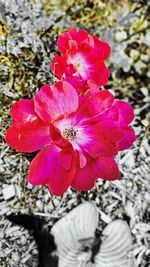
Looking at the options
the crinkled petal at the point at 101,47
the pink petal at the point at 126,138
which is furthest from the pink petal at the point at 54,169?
the crinkled petal at the point at 101,47

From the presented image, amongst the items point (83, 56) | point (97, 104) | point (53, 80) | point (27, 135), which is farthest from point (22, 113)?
point (53, 80)

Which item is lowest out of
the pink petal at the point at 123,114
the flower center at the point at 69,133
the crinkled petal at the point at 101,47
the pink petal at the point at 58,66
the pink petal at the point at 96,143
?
the pink petal at the point at 96,143

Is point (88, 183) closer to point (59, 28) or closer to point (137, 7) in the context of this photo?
point (59, 28)

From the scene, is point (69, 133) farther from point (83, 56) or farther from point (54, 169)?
point (83, 56)

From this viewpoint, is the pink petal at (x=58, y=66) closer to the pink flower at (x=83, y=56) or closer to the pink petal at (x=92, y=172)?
the pink flower at (x=83, y=56)

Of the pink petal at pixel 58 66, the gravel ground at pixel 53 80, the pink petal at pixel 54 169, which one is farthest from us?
the gravel ground at pixel 53 80

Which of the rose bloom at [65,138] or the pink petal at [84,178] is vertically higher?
the rose bloom at [65,138]

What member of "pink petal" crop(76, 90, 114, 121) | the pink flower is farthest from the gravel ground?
"pink petal" crop(76, 90, 114, 121)

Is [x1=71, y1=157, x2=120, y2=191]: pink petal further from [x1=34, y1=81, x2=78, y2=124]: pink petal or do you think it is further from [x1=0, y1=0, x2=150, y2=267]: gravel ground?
[x1=0, y1=0, x2=150, y2=267]: gravel ground

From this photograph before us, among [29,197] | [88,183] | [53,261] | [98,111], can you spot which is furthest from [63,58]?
[53,261]
